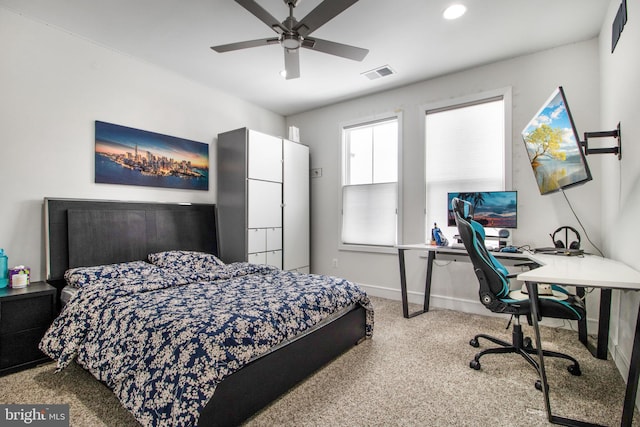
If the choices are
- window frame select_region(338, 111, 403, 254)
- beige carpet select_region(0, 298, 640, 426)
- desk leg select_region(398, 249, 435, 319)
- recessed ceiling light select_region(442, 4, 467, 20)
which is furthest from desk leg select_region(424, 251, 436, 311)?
recessed ceiling light select_region(442, 4, 467, 20)

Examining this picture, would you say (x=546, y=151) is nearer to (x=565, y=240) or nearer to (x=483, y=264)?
(x=565, y=240)

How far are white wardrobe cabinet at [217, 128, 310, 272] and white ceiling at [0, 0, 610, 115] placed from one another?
0.88 meters

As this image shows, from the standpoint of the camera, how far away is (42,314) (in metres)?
2.30

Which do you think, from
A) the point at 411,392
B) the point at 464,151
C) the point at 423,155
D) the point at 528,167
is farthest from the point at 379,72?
the point at 411,392

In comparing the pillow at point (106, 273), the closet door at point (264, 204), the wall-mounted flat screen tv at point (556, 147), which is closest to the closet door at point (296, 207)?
the closet door at point (264, 204)

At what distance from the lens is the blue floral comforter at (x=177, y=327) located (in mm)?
1413

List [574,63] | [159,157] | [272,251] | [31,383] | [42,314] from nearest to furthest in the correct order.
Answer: [31,383] → [42,314] → [574,63] → [159,157] → [272,251]

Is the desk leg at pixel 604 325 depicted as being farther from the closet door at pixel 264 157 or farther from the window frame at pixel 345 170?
the closet door at pixel 264 157

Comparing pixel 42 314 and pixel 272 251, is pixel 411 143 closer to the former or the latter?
pixel 272 251

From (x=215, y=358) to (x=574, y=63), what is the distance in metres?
4.05

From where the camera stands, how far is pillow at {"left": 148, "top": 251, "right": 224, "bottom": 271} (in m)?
3.07

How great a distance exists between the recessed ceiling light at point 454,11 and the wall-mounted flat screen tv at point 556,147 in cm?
100

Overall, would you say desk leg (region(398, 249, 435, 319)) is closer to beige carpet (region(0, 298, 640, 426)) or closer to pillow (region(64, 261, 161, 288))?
beige carpet (region(0, 298, 640, 426))

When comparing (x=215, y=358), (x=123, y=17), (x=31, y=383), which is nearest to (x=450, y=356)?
(x=215, y=358)
